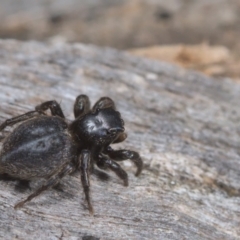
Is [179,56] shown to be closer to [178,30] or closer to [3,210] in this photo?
[178,30]

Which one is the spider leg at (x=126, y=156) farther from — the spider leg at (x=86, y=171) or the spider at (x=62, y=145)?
the spider leg at (x=86, y=171)

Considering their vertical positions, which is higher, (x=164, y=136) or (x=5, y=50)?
(x=5, y=50)

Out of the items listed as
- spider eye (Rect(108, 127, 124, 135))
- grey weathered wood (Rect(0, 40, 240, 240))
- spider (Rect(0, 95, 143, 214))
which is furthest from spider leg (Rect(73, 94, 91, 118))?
spider eye (Rect(108, 127, 124, 135))

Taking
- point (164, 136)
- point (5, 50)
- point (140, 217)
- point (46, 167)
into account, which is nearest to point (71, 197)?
point (46, 167)

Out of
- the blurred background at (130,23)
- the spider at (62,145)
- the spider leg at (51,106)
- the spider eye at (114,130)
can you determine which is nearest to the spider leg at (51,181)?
the spider at (62,145)

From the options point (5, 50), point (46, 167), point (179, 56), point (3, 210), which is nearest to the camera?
point (3, 210)

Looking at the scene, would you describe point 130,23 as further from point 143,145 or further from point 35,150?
point 35,150
